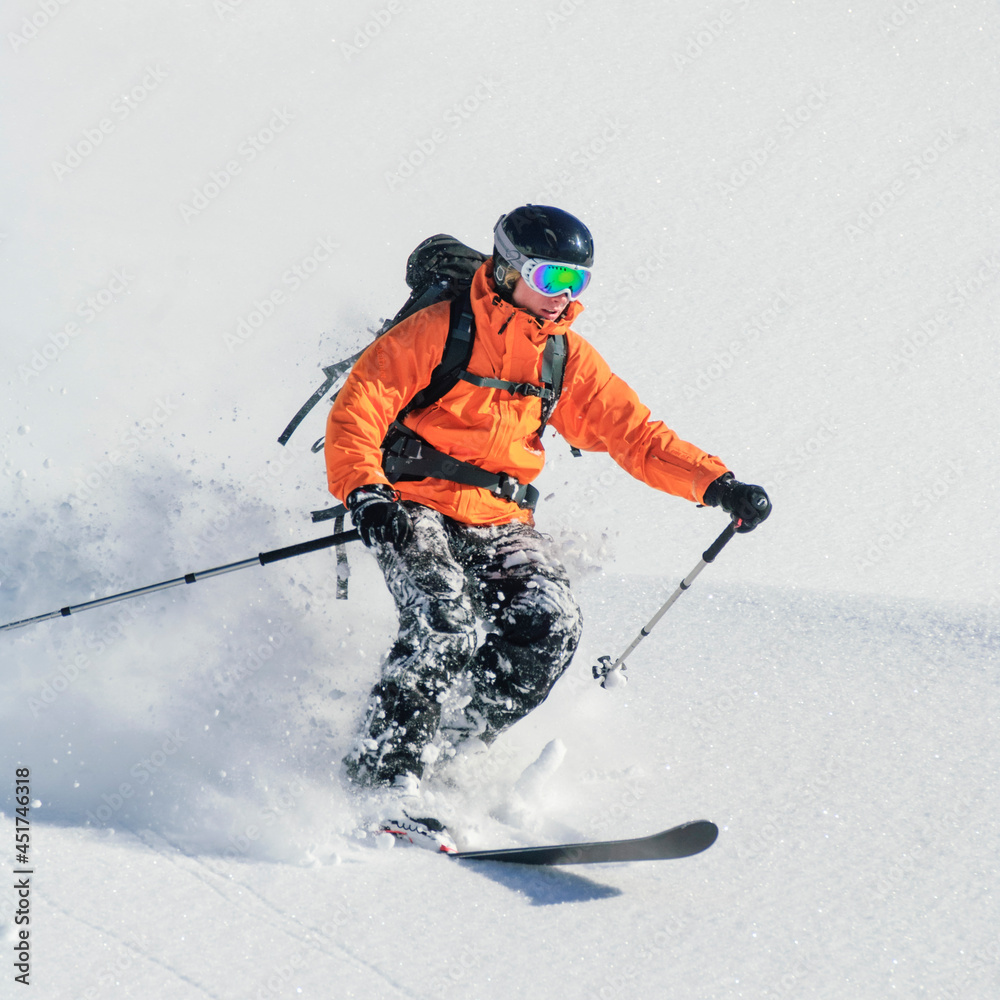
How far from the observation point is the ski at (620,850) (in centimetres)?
255

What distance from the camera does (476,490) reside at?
3.65m

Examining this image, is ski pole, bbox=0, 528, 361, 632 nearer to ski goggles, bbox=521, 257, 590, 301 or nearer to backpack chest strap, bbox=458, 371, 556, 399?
backpack chest strap, bbox=458, 371, 556, 399

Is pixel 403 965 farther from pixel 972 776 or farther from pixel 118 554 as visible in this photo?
pixel 118 554

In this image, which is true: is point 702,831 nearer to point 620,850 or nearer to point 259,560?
point 620,850

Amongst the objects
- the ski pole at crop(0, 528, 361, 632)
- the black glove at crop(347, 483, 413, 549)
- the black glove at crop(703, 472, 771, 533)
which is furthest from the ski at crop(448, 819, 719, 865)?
the black glove at crop(703, 472, 771, 533)

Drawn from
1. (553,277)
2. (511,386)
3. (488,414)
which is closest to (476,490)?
(488,414)

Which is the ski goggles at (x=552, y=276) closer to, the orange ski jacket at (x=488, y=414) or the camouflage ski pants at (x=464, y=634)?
the orange ski jacket at (x=488, y=414)

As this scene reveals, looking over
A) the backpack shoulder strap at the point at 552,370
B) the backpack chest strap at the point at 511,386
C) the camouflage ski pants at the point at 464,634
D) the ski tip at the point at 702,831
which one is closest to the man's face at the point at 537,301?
the backpack shoulder strap at the point at 552,370

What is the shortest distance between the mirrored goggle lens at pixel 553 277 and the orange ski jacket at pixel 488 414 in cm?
12

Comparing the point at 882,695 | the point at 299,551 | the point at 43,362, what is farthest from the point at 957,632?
the point at 43,362

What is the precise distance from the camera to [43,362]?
778cm

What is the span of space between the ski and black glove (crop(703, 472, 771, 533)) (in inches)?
53.0

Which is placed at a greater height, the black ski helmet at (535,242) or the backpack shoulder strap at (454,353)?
the black ski helmet at (535,242)

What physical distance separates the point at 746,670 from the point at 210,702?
263cm
